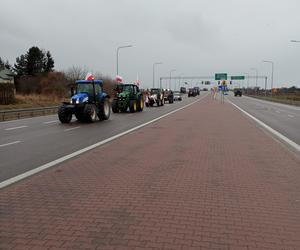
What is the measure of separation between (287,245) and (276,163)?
5123 millimetres

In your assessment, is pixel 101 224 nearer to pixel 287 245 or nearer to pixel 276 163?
pixel 287 245

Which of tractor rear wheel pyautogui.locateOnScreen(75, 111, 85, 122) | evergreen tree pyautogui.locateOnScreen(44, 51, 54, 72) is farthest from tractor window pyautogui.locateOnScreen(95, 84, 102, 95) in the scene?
evergreen tree pyautogui.locateOnScreen(44, 51, 54, 72)

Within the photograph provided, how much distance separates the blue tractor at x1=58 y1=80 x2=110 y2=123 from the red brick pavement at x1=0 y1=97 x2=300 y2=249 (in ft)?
34.3

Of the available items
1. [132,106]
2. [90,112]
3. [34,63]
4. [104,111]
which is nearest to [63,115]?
[90,112]

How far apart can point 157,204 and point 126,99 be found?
82.3 ft

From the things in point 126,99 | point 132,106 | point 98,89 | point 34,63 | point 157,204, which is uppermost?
point 34,63

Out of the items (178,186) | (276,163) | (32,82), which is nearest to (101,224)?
(178,186)

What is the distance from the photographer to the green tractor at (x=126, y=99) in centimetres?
3049

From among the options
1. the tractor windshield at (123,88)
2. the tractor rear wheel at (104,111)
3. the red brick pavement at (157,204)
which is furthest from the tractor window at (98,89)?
the red brick pavement at (157,204)

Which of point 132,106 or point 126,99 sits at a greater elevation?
point 126,99

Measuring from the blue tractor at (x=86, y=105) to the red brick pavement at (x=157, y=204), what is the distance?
10.5 meters

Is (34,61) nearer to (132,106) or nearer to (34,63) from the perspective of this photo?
(34,63)

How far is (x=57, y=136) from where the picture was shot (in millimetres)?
14359

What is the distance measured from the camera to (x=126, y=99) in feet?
100
